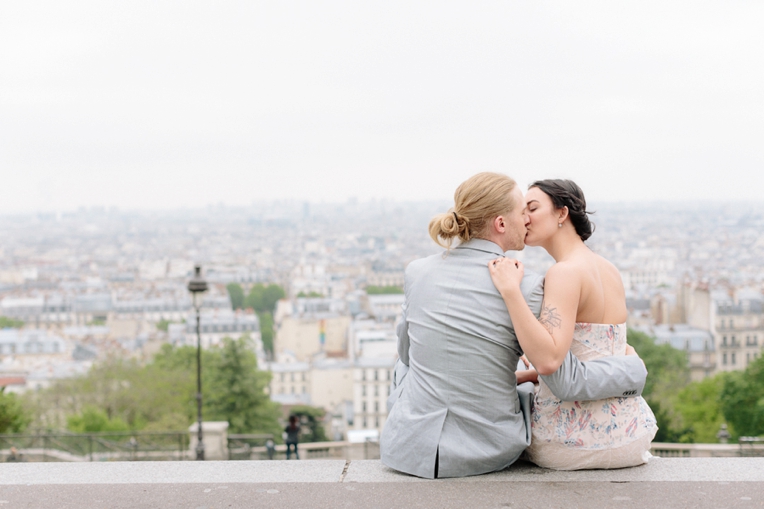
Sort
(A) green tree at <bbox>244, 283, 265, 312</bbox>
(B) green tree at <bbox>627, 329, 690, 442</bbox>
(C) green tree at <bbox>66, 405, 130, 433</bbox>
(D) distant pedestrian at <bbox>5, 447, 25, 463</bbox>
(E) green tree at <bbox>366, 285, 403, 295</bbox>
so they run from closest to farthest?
(D) distant pedestrian at <bbox>5, 447, 25, 463</bbox>, (C) green tree at <bbox>66, 405, 130, 433</bbox>, (B) green tree at <bbox>627, 329, 690, 442</bbox>, (A) green tree at <bbox>244, 283, 265, 312</bbox>, (E) green tree at <bbox>366, 285, 403, 295</bbox>

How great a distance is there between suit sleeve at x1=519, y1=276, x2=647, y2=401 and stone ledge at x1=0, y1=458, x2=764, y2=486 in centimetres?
29

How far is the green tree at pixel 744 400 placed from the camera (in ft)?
65.7

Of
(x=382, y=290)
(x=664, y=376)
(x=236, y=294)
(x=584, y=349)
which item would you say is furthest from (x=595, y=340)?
(x=236, y=294)

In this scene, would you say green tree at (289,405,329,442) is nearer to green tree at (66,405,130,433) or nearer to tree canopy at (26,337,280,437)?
tree canopy at (26,337,280,437)

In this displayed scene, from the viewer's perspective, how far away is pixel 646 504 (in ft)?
7.77

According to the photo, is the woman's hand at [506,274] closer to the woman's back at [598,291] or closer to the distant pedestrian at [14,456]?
the woman's back at [598,291]

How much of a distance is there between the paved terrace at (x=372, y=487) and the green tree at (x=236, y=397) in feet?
80.1

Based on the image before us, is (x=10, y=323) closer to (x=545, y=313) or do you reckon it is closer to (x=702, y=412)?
(x=702, y=412)

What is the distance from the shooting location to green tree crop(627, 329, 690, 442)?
2544 centimetres

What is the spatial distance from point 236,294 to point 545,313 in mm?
100012

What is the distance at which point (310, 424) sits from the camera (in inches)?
1383

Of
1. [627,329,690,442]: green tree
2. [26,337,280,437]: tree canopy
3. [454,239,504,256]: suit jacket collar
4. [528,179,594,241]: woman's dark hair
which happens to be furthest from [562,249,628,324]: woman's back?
[26,337,280,437]: tree canopy

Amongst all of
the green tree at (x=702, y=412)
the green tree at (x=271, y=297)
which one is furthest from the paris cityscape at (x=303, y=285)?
the green tree at (x=702, y=412)

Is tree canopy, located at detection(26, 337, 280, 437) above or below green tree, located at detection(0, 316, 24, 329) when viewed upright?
above
